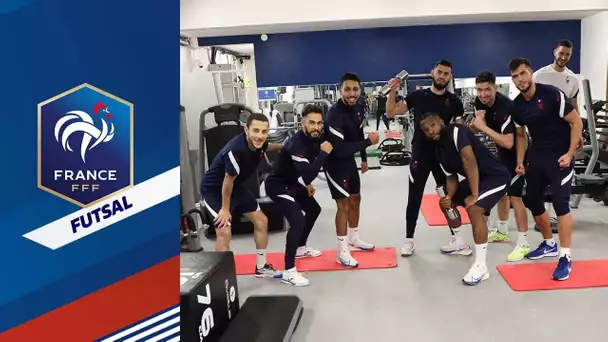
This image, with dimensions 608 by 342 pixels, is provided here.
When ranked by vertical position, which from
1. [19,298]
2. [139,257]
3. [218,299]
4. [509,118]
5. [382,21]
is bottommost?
[218,299]

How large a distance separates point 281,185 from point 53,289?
261cm

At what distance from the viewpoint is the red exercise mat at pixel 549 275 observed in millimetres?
3379

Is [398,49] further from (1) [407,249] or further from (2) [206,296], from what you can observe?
(2) [206,296]

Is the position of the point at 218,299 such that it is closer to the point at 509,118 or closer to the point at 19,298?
the point at 19,298

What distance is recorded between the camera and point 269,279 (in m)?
3.89

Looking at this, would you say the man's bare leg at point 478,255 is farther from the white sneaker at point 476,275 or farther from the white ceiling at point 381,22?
the white ceiling at point 381,22

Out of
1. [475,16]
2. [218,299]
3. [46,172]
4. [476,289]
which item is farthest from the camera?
[475,16]

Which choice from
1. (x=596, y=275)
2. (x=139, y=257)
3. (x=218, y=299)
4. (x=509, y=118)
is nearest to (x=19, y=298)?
(x=139, y=257)

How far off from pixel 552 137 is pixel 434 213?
2.25 meters

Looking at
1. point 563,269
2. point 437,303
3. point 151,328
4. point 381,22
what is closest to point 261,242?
point 437,303

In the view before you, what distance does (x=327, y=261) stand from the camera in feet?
13.9

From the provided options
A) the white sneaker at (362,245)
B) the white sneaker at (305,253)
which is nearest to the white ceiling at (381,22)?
the white sneaker at (362,245)

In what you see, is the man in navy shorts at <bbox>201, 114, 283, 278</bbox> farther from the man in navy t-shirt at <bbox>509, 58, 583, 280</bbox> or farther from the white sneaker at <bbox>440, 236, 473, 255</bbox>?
the man in navy t-shirt at <bbox>509, 58, 583, 280</bbox>

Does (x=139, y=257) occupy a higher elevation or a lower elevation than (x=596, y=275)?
higher
